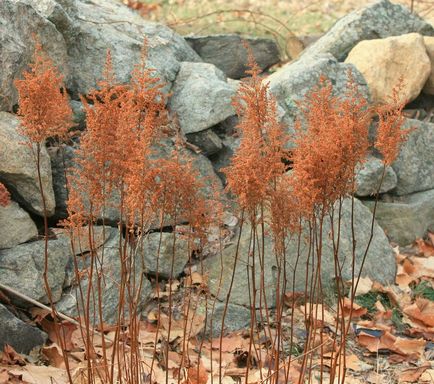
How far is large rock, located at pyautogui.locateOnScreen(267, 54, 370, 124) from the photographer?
5701mm

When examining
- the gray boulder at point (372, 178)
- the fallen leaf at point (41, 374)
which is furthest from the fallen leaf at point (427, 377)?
the gray boulder at point (372, 178)

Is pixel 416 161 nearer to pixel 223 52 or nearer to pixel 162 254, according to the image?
pixel 223 52

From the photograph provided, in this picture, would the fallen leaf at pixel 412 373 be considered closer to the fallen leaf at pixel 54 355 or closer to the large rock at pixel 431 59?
the fallen leaf at pixel 54 355

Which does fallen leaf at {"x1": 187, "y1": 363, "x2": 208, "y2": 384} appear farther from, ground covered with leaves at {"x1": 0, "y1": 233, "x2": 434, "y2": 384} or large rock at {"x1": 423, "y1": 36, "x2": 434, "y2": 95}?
large rock at {"x1": 423, "y1": 36, "x2": 434, "y2": 95}

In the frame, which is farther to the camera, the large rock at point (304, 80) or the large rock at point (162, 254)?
the large rock at point (304, 80)

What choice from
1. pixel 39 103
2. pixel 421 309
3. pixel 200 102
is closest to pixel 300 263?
pixel 421 309

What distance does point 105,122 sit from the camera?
2.15 meters

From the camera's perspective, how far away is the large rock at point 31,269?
12.7 feet

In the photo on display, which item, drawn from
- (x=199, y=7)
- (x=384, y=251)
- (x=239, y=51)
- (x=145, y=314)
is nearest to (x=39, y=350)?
(x=145, y=314)

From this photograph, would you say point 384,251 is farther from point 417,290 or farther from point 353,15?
point 353,15

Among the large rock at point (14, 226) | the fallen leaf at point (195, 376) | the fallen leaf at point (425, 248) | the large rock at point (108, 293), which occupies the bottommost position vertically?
the fallen leaf at point (425, 248)

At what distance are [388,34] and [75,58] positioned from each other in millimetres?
3328

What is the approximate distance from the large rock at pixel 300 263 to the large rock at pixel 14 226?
41.6 inches

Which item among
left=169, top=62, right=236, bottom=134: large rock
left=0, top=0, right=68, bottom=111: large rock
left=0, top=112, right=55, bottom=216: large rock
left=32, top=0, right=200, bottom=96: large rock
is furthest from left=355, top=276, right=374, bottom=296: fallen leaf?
left=0, top=0, right=68, bottom=111: large rock
